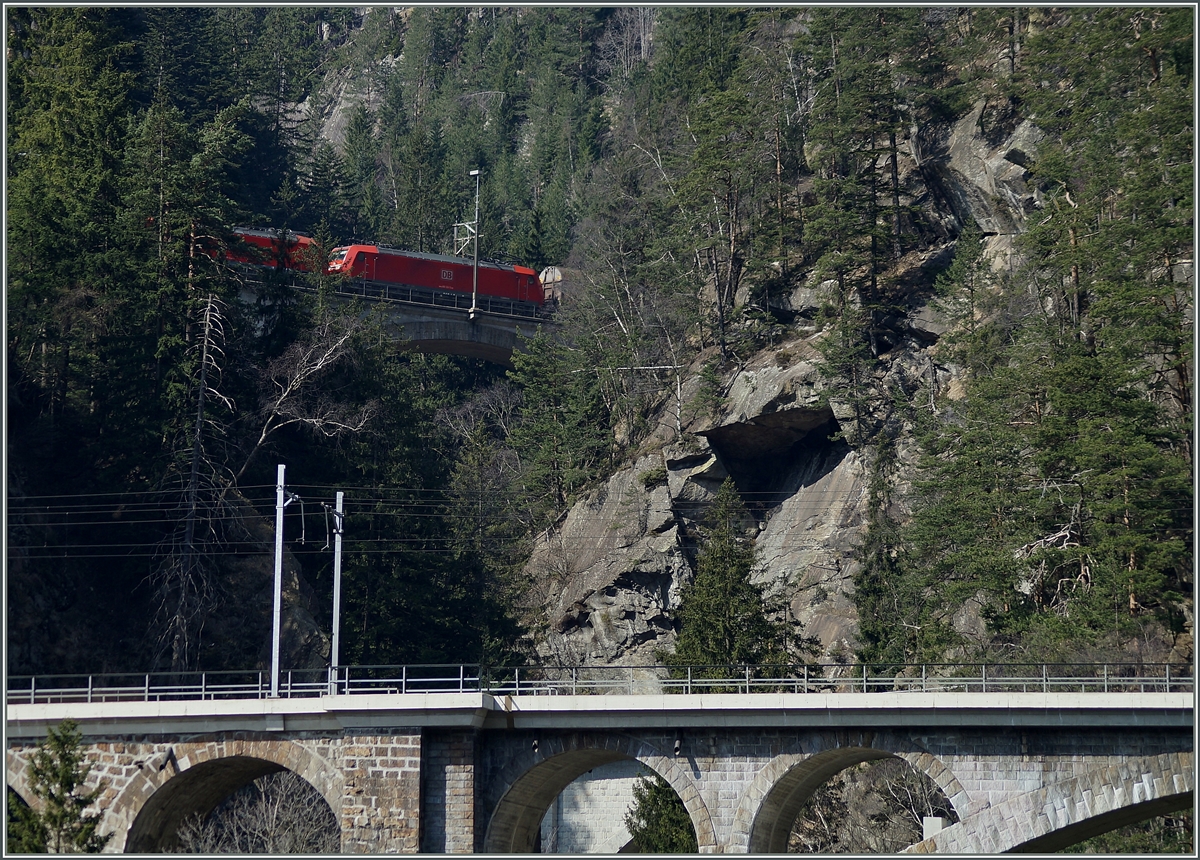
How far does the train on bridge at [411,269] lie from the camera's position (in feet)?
209

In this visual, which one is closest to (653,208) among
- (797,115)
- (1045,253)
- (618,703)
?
(797,115)

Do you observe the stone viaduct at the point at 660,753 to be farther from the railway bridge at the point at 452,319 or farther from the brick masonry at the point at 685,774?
the railway bridge at the point at 452,319

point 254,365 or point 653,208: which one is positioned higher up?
point 653,208

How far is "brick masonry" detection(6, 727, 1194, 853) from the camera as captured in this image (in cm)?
3219

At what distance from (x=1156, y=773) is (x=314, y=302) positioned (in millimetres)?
39398

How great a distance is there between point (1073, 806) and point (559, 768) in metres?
12.8

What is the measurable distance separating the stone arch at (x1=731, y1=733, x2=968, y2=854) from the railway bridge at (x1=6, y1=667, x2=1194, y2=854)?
48 millimetres

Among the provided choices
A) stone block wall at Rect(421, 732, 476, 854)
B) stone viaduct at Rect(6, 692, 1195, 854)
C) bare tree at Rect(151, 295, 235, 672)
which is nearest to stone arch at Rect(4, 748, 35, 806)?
stone viaduct at Rect(6, 692, 1195, 854)

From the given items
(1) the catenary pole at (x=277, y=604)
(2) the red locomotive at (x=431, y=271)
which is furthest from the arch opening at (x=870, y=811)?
(2) the red locomotive at (x=431, y=271)

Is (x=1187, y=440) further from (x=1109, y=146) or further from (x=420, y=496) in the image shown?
(x=420, y=496)

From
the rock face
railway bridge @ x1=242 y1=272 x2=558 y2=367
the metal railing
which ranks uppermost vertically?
railway bridge @ x1=242 y1=272 x2=558 y2=367

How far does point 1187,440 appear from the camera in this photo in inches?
1711

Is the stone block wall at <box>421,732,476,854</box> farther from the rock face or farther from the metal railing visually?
the rock face

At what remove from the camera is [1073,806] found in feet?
105
